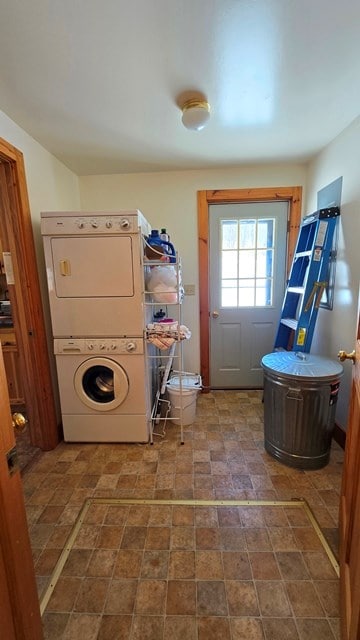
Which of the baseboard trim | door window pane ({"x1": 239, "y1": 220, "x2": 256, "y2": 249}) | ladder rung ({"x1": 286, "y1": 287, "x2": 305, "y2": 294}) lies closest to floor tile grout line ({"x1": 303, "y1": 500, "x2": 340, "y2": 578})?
the baseboard trim

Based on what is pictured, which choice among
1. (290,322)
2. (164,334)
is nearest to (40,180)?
(164,334)

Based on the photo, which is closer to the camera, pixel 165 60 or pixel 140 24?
pixel 140 24

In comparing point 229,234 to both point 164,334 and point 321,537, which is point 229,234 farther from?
point 321,537

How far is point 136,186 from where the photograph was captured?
2.82 metres

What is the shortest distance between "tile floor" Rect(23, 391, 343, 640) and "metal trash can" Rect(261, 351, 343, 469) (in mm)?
132

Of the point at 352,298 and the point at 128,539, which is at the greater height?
the point at 352,298

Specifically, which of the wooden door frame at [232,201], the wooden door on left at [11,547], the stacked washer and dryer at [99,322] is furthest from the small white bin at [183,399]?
the wooden door on left at [11,547]

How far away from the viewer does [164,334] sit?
2.10 m

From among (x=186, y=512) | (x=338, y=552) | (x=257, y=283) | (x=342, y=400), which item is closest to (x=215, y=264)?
(x=257, y=283)

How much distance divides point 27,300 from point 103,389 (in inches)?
35.5

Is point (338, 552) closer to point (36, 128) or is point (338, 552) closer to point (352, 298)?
point (352, 298)

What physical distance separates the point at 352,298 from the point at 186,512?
5.83ft

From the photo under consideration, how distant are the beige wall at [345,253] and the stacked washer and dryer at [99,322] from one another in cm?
150

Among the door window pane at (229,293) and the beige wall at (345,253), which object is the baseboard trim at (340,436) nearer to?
the beige wall at (345,253)
